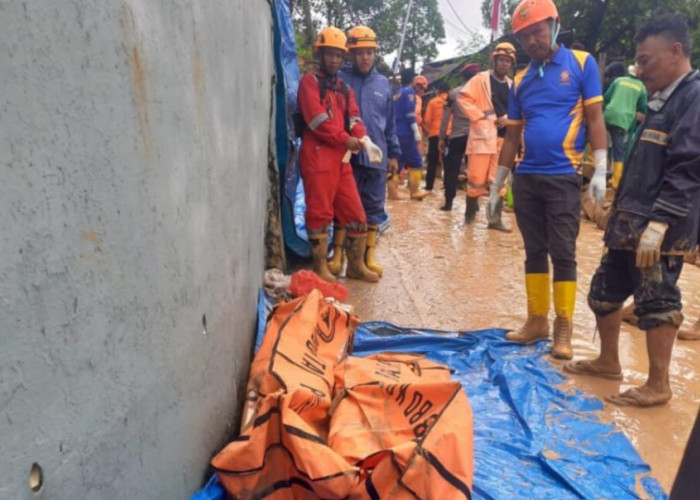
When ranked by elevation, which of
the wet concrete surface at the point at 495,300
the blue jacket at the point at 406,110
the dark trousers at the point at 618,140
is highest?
the blue jacket at the point at 406,110

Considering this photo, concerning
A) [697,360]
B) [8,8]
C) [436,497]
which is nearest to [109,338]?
[8,8]

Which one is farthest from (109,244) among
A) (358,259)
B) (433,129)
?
(433,129)

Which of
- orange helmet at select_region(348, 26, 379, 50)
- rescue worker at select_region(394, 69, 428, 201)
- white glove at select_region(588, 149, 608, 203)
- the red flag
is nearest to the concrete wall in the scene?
white glove at select_region(588, 149, 608, 203)

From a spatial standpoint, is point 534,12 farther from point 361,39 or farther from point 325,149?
point 325,149

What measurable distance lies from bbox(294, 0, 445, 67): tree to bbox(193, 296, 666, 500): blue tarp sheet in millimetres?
20152

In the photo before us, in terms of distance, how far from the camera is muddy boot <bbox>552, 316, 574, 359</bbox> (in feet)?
10.5

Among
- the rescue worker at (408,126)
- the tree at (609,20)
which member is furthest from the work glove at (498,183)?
the tree at (609,20)

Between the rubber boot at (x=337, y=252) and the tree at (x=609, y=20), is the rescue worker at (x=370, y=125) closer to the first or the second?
the rubber boot at (x=337, y=252)

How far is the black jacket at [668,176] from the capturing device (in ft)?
7.72

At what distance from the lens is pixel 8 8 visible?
2.59ft

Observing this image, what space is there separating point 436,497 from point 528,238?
2.13m

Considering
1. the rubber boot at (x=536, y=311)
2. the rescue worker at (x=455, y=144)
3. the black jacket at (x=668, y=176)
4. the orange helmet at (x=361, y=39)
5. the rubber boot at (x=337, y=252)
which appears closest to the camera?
the black jacket at (x=668, y=176)

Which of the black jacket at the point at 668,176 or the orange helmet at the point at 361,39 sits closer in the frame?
the black jacket at the point at 668,176

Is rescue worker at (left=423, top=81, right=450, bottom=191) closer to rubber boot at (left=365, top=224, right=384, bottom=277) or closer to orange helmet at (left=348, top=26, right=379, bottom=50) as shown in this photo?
rubber boot at (left=365, top=224, right=384, bottom=277)
